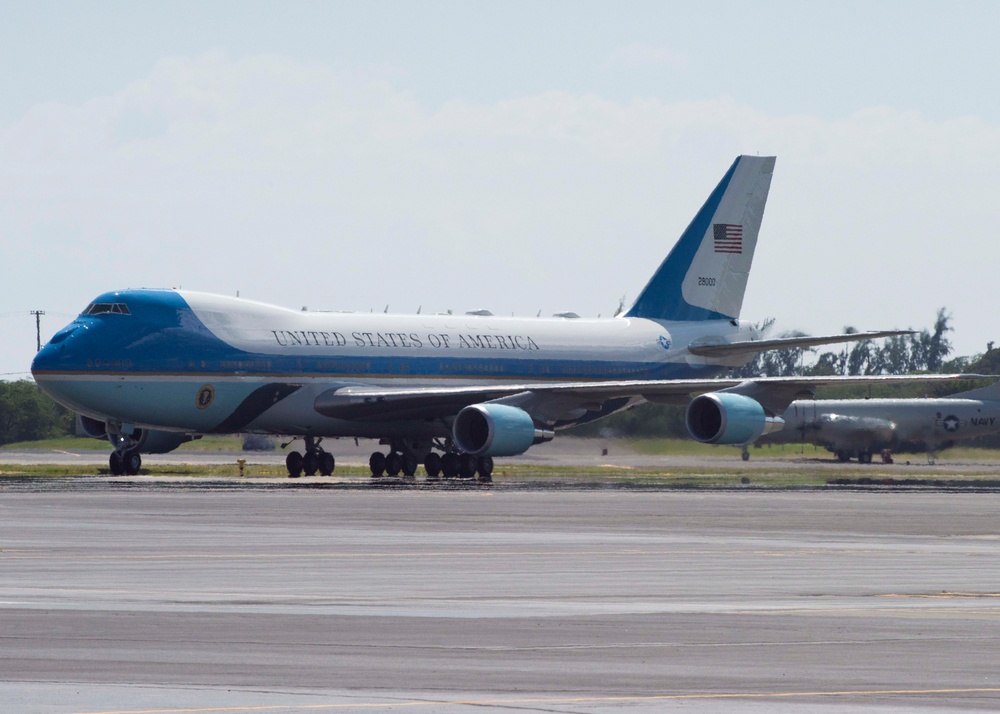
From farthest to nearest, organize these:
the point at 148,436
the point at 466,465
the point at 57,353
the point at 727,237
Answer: the point at 727,237 → the point at 148,436 → the point at 466,465 → the point at 57,353

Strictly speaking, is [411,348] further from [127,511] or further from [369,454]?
[127,511]

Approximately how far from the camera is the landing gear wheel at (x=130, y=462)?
45.7 metres

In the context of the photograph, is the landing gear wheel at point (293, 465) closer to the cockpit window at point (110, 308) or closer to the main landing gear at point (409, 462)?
the main landing gear at point (409, 462)

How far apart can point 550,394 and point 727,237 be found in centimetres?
1394

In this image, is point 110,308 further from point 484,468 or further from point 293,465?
point 484,468

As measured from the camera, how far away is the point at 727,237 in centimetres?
5812

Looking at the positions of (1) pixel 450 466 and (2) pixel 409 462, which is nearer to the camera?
(1) pixel 450 466

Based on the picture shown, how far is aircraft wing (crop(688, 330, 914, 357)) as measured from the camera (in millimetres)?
48625

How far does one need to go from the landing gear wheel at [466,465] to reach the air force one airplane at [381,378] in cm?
4

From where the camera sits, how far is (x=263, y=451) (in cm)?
7319

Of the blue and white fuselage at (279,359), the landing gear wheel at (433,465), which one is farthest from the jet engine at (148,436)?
the landing gear wheel at (433,465)

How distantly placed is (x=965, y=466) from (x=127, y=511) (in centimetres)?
4574

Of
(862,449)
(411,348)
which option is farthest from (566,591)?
(862,449)

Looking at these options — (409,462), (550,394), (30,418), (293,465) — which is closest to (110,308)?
(293,465)
